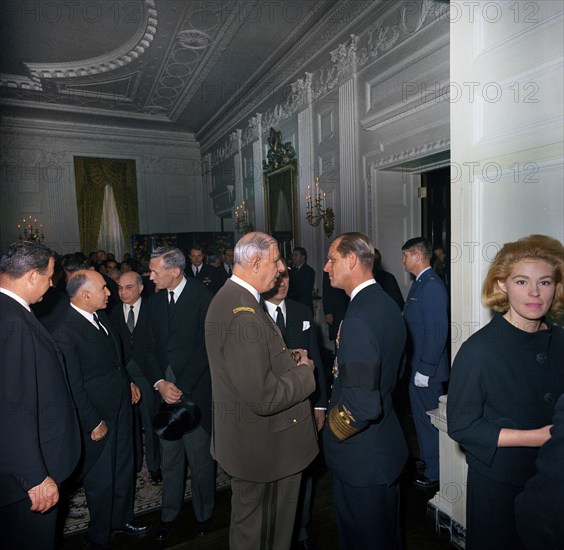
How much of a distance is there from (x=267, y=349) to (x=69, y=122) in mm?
12383

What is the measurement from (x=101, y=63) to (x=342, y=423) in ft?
30.0

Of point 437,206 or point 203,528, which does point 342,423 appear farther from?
point 437,206

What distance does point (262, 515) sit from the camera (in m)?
1.90

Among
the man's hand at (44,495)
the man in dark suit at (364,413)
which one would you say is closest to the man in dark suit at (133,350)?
the man's hand at (44,495)

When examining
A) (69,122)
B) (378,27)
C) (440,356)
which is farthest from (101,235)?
(440,356)

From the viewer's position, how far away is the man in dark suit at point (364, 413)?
5.63 feet

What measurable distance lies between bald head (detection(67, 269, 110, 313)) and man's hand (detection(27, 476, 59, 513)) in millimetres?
939

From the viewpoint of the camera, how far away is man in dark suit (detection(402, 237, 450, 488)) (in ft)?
10.1

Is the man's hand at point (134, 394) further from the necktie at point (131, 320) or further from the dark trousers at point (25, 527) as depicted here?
the dark trousers at point (25, 527)

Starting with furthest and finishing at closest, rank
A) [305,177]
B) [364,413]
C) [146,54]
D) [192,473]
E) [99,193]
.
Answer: [99,193], [146,54], [305,177], [192,473], [364,413]

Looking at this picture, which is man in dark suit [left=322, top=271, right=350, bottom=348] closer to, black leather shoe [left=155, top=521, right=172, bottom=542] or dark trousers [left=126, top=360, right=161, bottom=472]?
dark trousers [left=126, top=360, right=161, bottom=472]

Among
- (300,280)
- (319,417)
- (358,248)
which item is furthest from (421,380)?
(300,280)

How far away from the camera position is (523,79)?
1.78m

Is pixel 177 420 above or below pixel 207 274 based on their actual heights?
below
